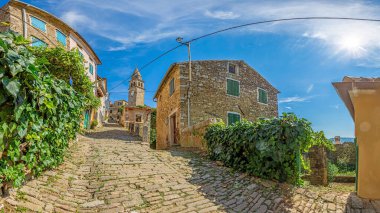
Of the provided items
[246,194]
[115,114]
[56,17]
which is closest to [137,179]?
[246,194]

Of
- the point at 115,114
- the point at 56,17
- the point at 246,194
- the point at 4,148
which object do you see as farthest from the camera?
the point at 115,114

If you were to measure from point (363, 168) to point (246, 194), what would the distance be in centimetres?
244

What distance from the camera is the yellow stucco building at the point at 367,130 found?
4.48 m

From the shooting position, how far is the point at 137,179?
530 cm

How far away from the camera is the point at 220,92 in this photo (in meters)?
15.0

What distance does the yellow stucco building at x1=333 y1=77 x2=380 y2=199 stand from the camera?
14.7 ft

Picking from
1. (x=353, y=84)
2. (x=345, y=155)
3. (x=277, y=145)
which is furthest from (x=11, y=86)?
(x=345, y=155)

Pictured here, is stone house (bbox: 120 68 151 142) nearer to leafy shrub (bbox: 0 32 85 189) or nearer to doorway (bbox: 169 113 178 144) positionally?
doorway (bbox: 169 113 178 144)

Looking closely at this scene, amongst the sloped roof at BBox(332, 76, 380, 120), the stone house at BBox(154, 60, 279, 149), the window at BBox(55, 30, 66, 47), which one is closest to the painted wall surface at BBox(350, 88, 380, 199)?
the sloped roof at BBox(332, 76, 380, 120)

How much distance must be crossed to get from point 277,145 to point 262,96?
13367mm

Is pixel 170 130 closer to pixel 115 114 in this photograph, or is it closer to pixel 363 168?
pixel 363 168

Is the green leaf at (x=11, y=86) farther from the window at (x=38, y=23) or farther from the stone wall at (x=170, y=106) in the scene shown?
the window at (x=38, y=23)

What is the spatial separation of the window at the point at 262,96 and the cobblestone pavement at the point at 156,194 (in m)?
12.4

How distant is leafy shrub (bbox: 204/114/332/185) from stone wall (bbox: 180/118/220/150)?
2.90m
